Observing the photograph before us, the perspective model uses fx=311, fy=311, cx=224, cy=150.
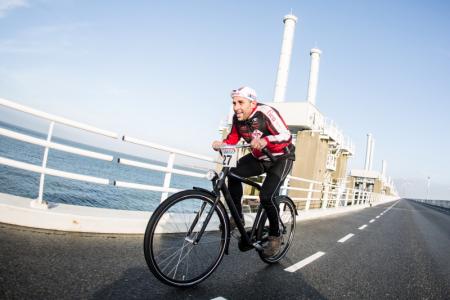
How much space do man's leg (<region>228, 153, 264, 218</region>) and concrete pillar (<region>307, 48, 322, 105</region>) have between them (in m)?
38.9

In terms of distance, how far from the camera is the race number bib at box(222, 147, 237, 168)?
335 centimetres

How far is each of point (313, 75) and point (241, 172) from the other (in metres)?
41.6

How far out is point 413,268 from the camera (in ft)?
16.5

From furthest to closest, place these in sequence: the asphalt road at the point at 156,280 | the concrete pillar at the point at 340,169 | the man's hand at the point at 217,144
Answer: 1. the concrete pillar at the point at 340,169
2. the man's hand at the point at 217,144
3. the asphalt road at the point at 156,280

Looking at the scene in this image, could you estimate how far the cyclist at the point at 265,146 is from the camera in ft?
11.8

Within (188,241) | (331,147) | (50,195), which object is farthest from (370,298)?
A: (331,147)

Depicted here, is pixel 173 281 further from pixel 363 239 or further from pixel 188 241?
pixel 363 239

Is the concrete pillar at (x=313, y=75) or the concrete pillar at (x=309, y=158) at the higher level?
the concrete pillar at (x=313, y=75)

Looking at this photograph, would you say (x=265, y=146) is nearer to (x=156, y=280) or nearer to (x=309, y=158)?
(x=156, y=280)

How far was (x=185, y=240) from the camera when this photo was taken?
9.97 feet

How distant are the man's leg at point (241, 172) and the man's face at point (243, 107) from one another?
619 mm

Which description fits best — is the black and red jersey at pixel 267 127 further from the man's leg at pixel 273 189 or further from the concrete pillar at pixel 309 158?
the concrete pillar at pixel 309 158

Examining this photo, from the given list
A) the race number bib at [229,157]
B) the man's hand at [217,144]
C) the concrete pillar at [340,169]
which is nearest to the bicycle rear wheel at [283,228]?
the race number bib at [229,157]

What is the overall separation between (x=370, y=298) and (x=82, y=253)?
3.11m
